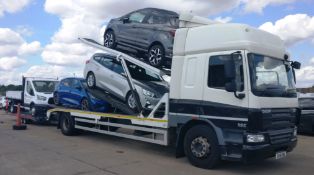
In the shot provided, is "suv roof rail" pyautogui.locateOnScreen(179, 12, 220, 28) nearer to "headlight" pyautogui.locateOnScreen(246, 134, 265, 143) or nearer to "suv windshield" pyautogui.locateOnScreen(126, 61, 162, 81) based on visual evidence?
"suv windshield" pyautogui.locateOnScreen(126, 61, 162, 81)

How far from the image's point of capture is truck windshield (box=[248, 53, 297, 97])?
7.46 m

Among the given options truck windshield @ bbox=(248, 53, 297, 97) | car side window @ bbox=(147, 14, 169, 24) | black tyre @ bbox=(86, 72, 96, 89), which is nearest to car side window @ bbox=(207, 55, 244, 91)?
truck windshield @ bbox=(248, 53, 297, 97)

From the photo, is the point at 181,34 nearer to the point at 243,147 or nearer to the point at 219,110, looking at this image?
the point at 219,110

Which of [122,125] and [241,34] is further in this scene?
[122,125]

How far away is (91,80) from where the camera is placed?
12.8 meters

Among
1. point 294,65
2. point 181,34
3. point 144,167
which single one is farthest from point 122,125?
point 294,65

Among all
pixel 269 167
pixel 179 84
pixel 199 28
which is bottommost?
pixel 269 167

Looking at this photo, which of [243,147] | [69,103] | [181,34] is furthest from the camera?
[69,103]

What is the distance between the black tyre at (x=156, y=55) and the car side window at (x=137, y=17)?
4.09ft

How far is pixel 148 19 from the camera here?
10.8m

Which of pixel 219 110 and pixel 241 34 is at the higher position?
pixel 241 34

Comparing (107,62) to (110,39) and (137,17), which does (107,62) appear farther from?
(137,17)

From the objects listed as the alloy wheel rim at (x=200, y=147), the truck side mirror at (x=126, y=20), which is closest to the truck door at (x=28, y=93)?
the truck side mirror at (x=126, y=20)

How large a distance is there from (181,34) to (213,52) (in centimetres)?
115
